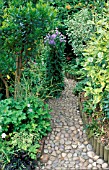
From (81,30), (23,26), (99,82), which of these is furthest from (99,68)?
(81,30)

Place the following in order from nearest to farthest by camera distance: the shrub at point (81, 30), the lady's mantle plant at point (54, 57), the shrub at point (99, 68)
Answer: the shrub at point (99, 68), the lady's mantle plant at point (54, 57), the shrub at point (81, 30)

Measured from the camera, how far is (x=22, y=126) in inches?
132

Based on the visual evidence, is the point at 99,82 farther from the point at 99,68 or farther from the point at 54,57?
the point at 54,57

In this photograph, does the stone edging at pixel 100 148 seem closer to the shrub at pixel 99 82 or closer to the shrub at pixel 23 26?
the shrub at pixel 99 82

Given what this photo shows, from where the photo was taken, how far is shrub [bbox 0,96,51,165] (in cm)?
311

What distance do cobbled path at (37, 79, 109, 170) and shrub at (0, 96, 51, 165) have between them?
0.19m

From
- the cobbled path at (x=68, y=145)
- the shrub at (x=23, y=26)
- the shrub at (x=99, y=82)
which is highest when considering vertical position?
the shrub at (x=23, y=26)

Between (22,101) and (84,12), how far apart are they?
95.6 inches

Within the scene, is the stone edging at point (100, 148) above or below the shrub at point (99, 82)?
below

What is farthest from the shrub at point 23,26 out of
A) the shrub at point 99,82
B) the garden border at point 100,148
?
the garden border at point 100,148

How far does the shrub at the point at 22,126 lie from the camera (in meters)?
3.11

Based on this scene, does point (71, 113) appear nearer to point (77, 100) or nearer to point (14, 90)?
point (77, 100)

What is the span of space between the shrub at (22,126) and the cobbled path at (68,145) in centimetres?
19

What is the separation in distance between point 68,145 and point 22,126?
2.18 feet
